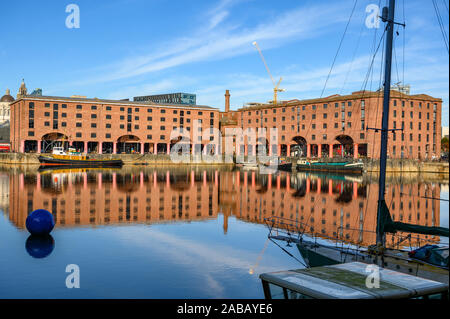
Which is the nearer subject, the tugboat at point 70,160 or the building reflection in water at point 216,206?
the building reflection in water at point 216,206

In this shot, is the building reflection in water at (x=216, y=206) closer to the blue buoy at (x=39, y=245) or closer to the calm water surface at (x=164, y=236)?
the calm water surface at (x=164, y=236)

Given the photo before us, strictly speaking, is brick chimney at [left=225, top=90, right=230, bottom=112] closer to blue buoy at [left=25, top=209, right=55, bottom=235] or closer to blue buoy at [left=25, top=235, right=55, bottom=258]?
blue buoy at [left=25, top=209, right=55, bottom=235]

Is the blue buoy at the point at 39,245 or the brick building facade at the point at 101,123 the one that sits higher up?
the brick building facade at the point at 101,123

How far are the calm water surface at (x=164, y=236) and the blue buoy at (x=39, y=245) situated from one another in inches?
4.3

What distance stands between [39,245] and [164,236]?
5.64m

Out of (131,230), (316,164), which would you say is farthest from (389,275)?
(316,164)

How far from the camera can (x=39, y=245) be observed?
17641mm

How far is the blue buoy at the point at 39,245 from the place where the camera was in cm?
1634

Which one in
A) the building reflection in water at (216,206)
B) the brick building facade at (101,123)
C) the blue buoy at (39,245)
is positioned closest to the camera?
the blue buoy at (39,245)

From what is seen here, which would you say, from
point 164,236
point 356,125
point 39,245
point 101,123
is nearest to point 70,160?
point 101,123

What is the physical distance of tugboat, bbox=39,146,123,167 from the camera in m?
78.1

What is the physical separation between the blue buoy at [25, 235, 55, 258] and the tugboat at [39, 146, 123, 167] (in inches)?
2495

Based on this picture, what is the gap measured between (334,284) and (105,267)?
9142mm

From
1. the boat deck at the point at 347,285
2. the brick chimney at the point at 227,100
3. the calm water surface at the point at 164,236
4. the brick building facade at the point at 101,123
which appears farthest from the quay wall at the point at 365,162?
the boat deck at the point at 347,285
